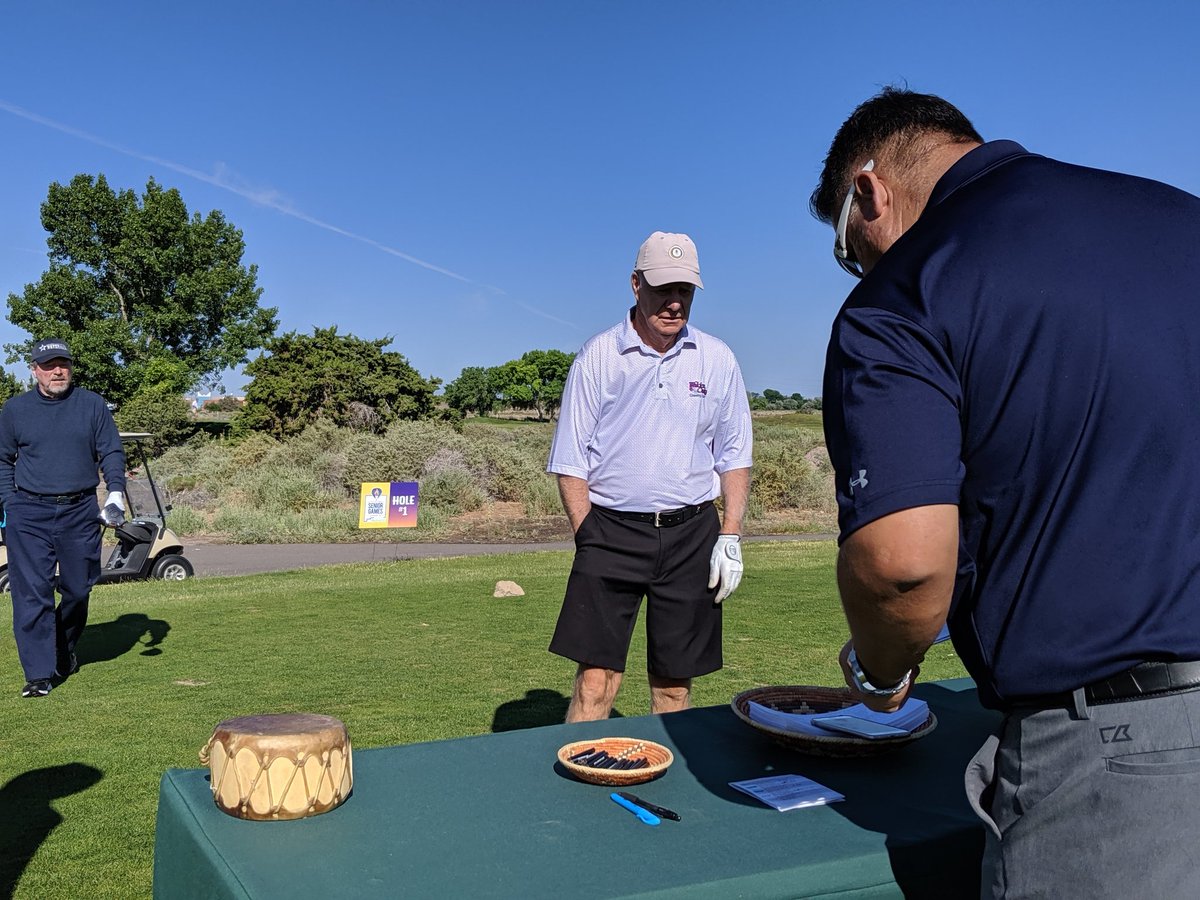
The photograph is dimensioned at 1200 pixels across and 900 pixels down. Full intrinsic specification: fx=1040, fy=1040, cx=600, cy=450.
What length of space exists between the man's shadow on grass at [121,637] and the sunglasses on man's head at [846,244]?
6.99m

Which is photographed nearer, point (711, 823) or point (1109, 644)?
point (1109, 644)

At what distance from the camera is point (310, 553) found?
16.0 metres

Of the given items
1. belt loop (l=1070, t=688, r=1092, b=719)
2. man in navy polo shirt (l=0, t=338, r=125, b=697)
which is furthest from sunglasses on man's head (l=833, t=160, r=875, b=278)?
man in navy polo shirt (l=0, t=338, r=125, b=697)

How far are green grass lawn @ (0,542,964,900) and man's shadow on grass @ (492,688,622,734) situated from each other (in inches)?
0.9

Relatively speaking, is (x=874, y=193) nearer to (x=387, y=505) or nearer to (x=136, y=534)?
(x=136, y=534)

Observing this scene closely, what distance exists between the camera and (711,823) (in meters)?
1.90

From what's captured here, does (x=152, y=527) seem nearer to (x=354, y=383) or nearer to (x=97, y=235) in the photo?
(x=354, y=383)

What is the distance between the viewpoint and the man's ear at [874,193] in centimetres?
180

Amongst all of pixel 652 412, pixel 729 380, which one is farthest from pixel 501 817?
pixel 729 380

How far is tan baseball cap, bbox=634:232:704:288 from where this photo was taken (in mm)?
3836

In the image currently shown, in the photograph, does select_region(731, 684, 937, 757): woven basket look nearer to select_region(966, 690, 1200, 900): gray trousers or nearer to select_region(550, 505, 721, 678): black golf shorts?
select_region(966, 690, 1200, 900): gray trousers

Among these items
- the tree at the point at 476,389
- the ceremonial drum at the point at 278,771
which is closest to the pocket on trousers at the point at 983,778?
the ceremonial drum at the point at 278,771

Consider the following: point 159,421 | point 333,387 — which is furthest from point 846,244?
point 159,421

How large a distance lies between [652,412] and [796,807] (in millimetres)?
2126
